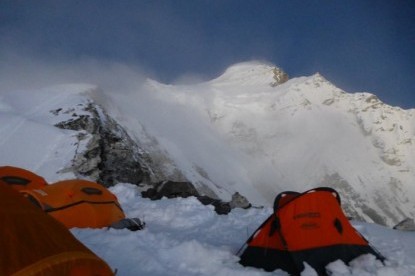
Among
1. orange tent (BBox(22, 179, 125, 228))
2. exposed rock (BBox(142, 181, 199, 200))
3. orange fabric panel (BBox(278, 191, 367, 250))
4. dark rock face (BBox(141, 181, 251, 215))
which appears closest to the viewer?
orange fabric panel (BBox(278, 191, 367, 250))

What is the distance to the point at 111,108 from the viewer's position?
133m

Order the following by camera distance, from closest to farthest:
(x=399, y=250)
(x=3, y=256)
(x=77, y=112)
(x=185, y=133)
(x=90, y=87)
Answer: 1. (x=3, y=256)
2. (x=399, y=250)
3. (x=77, y=112)
4. (x=90, y=87)
5. (x=185, y=133)

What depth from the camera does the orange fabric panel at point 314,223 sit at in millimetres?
6688

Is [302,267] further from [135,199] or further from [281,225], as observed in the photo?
[135,199]

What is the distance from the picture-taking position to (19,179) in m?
10.3

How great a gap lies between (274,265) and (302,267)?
0.53 metres

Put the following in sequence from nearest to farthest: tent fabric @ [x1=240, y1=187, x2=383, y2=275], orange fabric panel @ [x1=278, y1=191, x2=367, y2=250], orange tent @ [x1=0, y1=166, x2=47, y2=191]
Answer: tent fabric @ [x1=240, y1=187, x2=383, y2=275]
orange fabric panel @ [x1=278, y1=191, x2=367, y2=250]
orange tent @ [x1=0, y1=166, x2=47, y2=191]

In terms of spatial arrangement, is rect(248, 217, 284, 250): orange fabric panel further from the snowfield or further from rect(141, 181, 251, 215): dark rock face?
rect(141, 181, 251, 215): dark rock face

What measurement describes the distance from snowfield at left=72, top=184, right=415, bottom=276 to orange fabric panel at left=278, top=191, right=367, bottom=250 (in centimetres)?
39

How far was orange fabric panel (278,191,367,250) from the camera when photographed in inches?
263

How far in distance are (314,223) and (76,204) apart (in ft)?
17.0

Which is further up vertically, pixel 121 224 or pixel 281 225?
pixel 281 225

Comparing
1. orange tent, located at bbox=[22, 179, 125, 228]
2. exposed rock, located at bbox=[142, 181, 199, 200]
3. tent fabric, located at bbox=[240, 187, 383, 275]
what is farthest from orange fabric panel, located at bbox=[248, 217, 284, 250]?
exposed rock, located at bbox=[142, 181, 199, 200]

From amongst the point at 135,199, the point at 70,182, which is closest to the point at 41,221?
the point at 70,182
